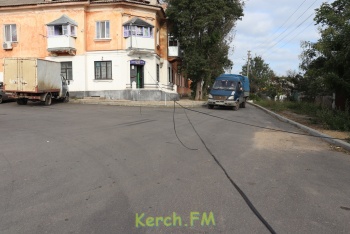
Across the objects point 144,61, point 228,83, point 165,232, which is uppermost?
point 144,61

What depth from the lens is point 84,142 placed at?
9.13 meters

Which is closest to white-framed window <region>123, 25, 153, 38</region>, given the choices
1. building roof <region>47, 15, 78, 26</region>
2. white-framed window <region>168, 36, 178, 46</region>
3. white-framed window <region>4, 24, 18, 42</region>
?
building roof <region>47, 15, 78, 26</region>

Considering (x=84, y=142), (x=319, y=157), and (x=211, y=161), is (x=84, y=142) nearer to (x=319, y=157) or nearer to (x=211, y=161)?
(x=211, y=161)

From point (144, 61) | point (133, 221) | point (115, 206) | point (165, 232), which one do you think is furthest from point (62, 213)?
point (144, 61)

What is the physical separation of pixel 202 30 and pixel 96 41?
10.2 m

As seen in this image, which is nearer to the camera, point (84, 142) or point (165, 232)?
point (165, 232)

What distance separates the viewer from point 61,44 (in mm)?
29062

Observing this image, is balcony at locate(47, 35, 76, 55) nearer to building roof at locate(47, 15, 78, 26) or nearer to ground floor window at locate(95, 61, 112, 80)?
building roof at locate(47, 15, 78, 26)

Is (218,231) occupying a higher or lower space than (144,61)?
lower

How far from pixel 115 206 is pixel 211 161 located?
10.4 ft

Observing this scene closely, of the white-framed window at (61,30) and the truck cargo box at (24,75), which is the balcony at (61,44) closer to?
the white-framed window at (61,30)

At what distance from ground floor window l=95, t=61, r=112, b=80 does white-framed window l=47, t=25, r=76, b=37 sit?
346 centimetres

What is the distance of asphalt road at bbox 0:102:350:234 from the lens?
13.3 ft

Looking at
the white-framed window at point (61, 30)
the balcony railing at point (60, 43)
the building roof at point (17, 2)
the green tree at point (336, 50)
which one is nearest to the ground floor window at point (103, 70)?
the balcony railing at point (60, 43)
